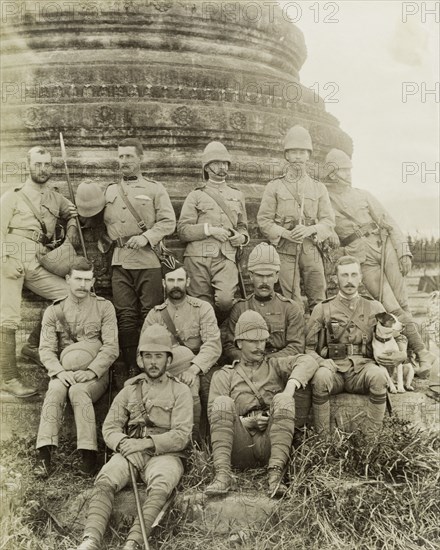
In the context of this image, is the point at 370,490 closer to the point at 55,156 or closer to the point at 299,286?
the point at 299,286

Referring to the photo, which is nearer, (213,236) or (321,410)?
(321,410)

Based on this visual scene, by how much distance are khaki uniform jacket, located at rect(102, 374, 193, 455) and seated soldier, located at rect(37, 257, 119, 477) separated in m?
0.30

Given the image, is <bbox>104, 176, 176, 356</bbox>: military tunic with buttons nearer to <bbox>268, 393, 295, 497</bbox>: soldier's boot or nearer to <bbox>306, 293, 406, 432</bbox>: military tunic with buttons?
<bbox>306, 293, 406, 432</bbox>: military tunic with buttons

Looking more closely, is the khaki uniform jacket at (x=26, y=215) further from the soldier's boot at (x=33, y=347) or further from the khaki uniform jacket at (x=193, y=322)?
the khaki uniform jacket at (x=193, y=322)

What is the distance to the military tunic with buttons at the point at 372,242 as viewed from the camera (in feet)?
24.1

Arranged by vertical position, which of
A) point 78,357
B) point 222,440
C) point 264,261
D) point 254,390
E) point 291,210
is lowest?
point 222,440

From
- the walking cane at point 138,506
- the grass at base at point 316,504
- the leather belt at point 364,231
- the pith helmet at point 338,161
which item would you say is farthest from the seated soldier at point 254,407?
the pith helmet at point 338,161

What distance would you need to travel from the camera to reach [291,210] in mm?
6895

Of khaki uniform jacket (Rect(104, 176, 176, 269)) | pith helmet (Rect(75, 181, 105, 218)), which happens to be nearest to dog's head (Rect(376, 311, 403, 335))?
khaki uniform jacket (Rect(104, 176, 176, 269))

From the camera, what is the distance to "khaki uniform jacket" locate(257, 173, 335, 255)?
677cm

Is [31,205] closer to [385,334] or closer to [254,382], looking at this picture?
[254,382]

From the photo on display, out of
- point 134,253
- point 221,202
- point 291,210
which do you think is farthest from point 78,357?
point 291,210

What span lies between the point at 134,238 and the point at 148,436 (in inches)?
73.1

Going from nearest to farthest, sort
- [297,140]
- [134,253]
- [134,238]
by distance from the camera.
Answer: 1. [134,238]
2. [134,253]
3. [297,140]
